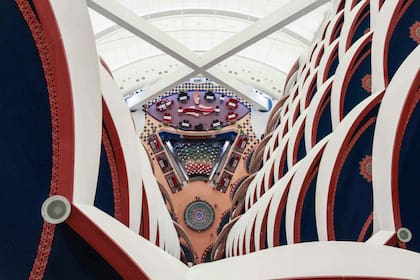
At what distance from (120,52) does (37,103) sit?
16.8 m

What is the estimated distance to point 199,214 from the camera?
14430 millimetres

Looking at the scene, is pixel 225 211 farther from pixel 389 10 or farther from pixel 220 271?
pixel 220 271

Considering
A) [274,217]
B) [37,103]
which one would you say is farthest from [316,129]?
[37,103]

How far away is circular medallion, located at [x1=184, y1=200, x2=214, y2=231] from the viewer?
562 inches

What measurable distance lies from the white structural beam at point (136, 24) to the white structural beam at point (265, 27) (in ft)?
2.49

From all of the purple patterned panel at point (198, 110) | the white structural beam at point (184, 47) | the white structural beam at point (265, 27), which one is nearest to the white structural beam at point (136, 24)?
the white structural beam at point (184, 47)

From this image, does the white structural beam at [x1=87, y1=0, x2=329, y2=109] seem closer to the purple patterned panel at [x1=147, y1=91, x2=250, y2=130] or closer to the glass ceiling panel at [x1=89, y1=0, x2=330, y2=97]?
the purple patterned panel at [x1=147, y1=91, x2=250, y2=130]

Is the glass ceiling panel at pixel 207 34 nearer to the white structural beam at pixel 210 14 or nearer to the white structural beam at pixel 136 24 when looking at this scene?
the white structural beam at pixel 210 14

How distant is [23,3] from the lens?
1.62 m

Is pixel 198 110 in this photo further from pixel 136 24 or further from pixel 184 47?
pixel 136 24

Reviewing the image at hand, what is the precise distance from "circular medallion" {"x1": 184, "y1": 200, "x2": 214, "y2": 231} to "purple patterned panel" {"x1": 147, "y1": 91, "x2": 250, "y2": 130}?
2878 millimetres

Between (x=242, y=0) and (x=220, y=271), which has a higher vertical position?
(x=220, y=271)

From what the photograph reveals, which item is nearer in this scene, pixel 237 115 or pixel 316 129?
pixel 316 129

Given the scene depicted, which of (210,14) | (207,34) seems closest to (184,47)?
(210,14)
